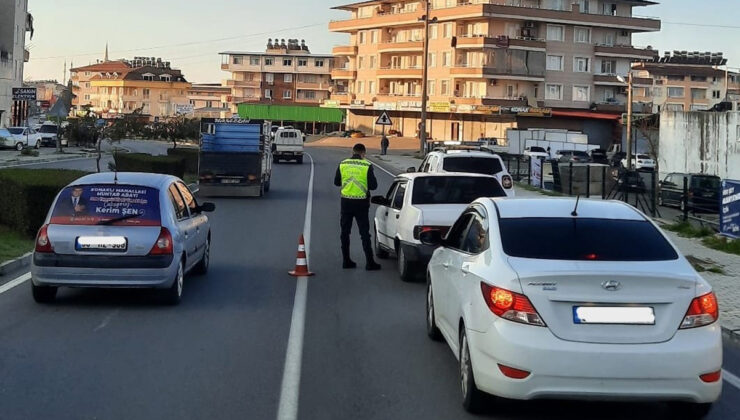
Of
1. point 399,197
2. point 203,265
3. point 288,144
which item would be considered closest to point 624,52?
point 288,144

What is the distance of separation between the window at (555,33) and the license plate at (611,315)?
90243 millimetres

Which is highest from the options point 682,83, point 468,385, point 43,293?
point 682,83

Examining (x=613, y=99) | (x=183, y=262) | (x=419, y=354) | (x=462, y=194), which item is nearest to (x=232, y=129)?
(x=462, y=194)

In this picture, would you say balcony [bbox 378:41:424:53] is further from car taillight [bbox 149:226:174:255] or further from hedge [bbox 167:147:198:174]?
car taillight [bbox 149:226:174:255]

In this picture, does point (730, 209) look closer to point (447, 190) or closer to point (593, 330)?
point (447, 190)

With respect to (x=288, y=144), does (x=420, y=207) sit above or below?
below

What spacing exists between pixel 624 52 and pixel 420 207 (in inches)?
3426

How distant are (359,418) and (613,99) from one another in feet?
308

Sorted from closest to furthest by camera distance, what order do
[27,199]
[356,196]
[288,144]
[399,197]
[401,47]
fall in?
1. [356,196]
2. [399,197]
3. [27,199]
4. [288,144]
5. [401,47]

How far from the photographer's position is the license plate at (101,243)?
10.6 meters

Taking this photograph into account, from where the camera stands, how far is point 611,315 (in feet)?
20.5

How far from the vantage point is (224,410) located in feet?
22.4

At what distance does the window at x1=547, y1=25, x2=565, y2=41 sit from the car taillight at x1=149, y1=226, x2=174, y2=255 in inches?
3410

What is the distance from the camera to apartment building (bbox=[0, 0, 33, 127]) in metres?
73.6
